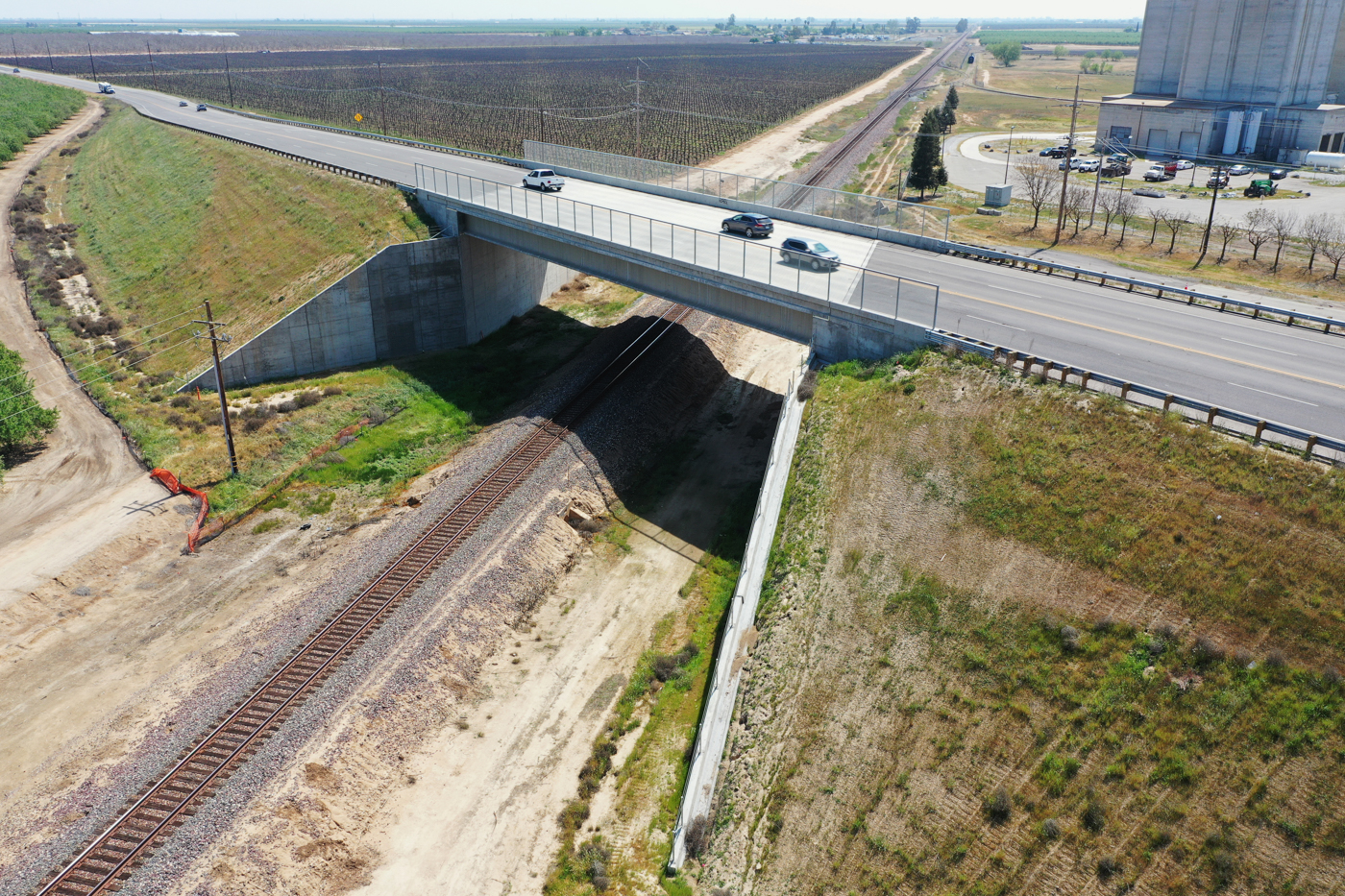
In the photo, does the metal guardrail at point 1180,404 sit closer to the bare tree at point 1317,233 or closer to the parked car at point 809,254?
the parked car at point 809,254

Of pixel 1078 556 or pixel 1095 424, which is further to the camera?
pixel 1095 424

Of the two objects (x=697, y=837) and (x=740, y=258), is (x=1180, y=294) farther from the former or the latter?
(x=697, y=837)

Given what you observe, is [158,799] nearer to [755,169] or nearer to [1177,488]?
[1177,488]

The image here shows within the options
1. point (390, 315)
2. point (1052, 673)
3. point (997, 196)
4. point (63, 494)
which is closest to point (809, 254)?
point (1052, 673)

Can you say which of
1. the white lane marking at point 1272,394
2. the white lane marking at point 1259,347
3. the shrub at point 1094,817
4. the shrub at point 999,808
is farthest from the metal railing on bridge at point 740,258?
the shrub at point 1094,817

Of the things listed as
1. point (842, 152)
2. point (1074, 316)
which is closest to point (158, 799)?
point (1074, 316)
